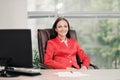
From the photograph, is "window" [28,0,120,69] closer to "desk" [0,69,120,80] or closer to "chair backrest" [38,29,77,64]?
"chair backrest" [38,29,77,64]

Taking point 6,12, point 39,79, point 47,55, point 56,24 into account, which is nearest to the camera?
point 39,79

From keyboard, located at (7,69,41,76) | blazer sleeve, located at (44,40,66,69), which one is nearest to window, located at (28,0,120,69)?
blazer sleeve, located at (44,40,66,69)

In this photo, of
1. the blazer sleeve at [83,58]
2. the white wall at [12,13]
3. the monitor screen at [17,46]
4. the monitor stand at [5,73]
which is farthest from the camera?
the white wall at [12,13]

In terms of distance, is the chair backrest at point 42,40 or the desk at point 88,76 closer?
the desk at point 88,76

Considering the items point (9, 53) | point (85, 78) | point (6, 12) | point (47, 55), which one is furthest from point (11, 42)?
point (6, 12)

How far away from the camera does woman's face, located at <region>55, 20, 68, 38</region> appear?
301 cm

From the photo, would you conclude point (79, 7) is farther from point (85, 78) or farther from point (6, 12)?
point (85, 78)

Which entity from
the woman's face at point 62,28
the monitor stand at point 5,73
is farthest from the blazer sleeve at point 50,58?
the monitor stand at point 5,73

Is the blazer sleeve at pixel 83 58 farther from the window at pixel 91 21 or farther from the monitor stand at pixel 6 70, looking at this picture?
the monitor stand at pixel 6 70

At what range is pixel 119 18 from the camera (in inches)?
165

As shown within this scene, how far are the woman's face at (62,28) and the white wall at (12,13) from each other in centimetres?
103

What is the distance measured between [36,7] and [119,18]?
60.7 inches

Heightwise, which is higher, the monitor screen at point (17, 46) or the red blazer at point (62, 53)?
the monitor screen at point (17, 46)

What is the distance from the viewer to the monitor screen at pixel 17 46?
2.01m
